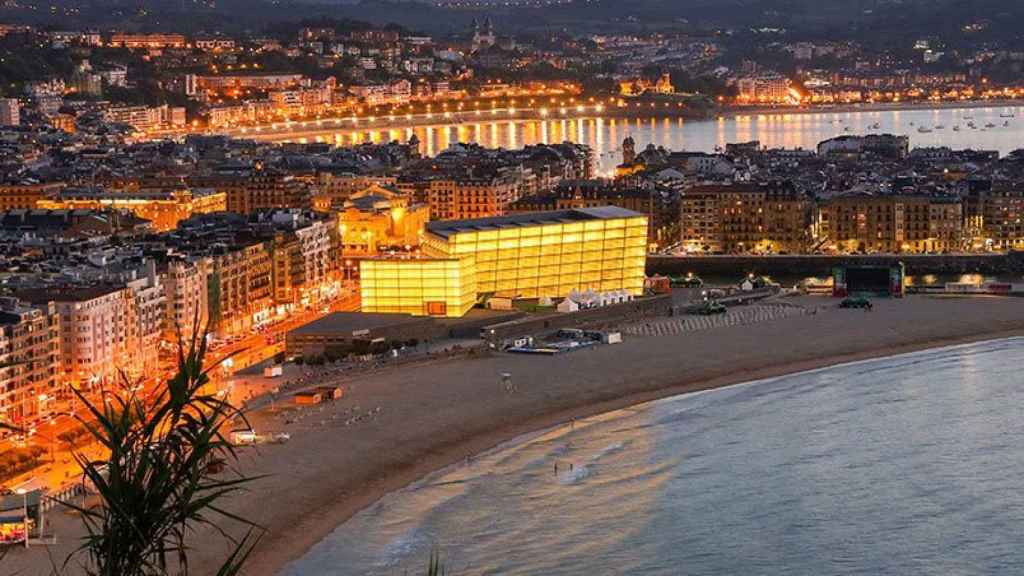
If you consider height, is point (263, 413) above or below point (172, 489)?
below

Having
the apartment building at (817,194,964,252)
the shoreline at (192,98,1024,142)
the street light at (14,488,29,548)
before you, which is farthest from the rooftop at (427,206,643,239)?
the shoreline at (192,98,1024,142)

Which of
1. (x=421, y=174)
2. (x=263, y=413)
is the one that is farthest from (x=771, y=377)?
(x=421, y=174)

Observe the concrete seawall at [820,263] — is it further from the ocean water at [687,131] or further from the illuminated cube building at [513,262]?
the ocean water at [687,131]

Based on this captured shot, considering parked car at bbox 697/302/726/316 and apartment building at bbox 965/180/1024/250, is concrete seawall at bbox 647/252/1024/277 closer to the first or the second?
apartment building at bbox 965/180/1024/250

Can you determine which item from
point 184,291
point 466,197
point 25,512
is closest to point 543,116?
point 466,197

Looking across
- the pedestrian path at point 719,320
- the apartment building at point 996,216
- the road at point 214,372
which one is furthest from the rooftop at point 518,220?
the apartment building at point 996,216

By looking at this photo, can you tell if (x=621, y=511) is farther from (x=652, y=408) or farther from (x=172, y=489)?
(x=172, y=489)
